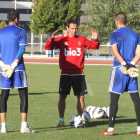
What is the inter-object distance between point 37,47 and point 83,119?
38815 millimetres

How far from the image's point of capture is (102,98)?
13.9m

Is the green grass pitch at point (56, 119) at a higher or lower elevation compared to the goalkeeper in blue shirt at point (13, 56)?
lower

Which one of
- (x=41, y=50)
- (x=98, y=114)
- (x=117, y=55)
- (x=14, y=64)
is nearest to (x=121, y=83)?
(x=117, y=55)

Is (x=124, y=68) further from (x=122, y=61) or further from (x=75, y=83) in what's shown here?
(x=75, y=83)

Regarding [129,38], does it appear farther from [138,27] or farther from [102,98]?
[138,27]

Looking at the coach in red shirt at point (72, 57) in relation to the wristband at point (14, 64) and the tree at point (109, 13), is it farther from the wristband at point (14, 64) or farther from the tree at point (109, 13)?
the tree at point (109, 13)

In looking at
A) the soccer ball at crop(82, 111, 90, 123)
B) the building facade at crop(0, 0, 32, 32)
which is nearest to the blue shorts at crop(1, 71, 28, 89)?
the soccer ball at crop(82, 111, 90, 123)

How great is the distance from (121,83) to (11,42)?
206cm

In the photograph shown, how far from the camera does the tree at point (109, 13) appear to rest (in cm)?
4803

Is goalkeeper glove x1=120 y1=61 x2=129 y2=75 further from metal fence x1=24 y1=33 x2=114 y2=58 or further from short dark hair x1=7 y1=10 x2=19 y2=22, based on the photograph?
metal fence x1=24 y1=33 x2=114 y2=58

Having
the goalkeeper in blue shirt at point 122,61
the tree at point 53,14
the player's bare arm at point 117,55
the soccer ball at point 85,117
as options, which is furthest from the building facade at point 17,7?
the player's bare arm at point 117,55

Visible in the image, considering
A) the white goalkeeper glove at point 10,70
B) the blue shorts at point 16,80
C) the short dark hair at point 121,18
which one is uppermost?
the short dark hair at point 121,18

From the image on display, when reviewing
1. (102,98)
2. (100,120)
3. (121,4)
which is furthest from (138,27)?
(100,120)

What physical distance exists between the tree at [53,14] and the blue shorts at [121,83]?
4809cm
